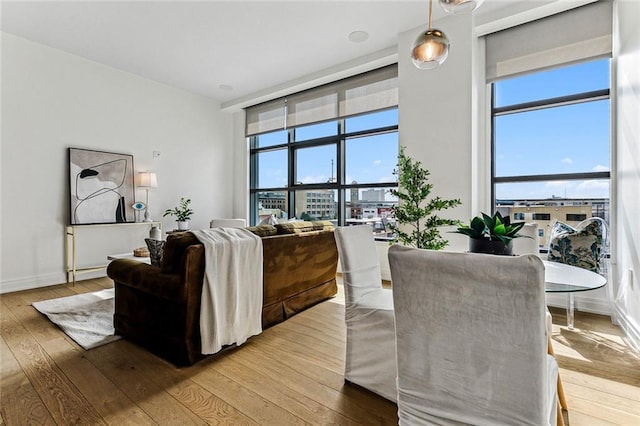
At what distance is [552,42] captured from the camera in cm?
321

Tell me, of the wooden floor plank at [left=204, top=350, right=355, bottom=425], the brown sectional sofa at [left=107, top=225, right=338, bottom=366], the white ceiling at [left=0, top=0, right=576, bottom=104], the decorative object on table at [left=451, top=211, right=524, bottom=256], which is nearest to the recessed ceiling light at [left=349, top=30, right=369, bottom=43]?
the white ceiling at [left=0, top=0, right=576, bottom=104]

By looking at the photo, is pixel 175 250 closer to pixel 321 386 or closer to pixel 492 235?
pixel 321 386

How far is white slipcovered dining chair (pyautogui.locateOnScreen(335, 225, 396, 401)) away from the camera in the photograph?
170 centimetres

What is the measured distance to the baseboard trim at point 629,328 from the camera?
2.31 metres

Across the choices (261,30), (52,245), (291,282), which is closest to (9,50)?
(52,245)

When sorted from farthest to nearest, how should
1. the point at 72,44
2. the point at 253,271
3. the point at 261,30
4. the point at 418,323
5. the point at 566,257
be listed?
the point at 72,44 < the point at 261,30 < the point at 566,257 < the point at 253,271 < the point at 418,323

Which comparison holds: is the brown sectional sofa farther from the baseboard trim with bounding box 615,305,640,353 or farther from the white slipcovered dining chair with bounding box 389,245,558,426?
the baseboard trim with bounding box 615,305,640,353

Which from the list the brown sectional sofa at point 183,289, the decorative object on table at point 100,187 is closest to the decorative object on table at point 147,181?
the decorative object on table at point 100,187

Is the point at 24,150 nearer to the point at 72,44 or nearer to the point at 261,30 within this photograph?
the point at 72,44

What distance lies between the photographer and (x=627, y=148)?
2615mm

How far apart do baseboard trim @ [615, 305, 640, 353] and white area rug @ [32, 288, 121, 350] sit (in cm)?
394

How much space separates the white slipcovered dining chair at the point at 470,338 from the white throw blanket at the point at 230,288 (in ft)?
4.75

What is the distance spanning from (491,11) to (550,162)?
171cm

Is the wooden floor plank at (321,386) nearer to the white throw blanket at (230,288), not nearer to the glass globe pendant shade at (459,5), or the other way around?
the white throw blanket at (230,288)
